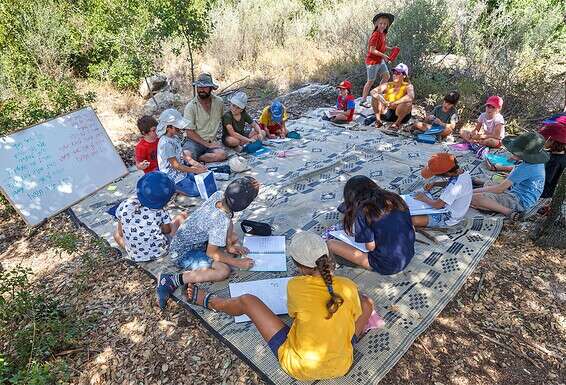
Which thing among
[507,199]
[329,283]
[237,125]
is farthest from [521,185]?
[237,125]

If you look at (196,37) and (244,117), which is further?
(196,37)

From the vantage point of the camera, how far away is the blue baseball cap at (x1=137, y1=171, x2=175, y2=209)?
2.96 meters

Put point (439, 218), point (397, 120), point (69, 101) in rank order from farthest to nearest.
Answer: point (397, 120), point (69, 101), point (439, 218)

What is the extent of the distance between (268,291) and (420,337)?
1126 mm

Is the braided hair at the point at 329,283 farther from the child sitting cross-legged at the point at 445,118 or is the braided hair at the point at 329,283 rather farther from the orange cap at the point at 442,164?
the child sitting cross-legged at the point at 445,118

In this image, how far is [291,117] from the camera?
22.9 ft

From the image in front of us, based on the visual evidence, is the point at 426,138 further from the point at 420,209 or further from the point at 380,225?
the point at 380,225

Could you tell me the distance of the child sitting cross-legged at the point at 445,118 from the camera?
562 cm

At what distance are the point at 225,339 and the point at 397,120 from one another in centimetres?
482

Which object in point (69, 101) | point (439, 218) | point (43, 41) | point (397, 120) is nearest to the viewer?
point (439, 218)

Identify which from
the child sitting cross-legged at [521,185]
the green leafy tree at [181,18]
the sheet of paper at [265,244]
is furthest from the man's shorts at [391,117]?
the sheet of paper at [265,244]

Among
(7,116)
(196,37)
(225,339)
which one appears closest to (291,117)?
(196,37)

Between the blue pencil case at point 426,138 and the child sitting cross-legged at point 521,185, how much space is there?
5.92 feet

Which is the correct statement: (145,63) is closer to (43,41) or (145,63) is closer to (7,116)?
(43,41)
